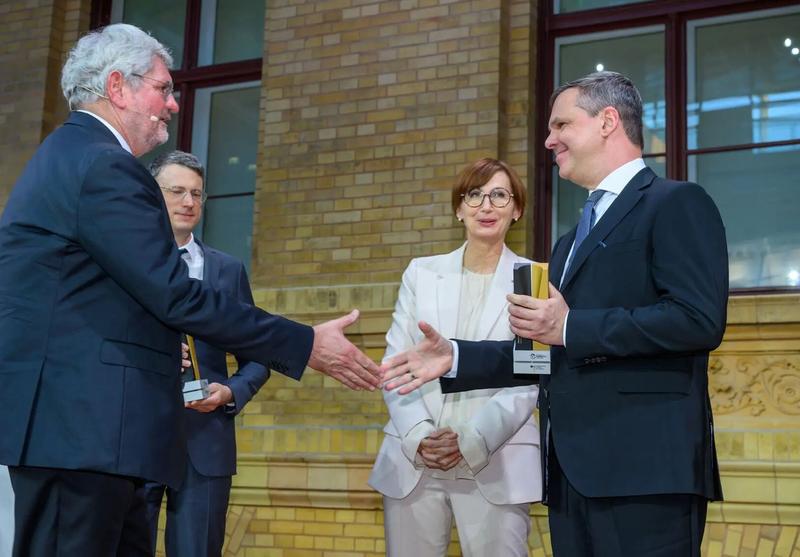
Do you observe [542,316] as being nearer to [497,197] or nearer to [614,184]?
[614,184]

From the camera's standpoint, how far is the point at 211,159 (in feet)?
25.6

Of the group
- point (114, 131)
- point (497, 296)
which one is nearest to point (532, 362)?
point (497, 296)

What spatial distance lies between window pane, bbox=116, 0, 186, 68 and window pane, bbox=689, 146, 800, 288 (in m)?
4.03

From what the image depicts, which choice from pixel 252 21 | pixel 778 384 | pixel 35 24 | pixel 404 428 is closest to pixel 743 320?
pixel 778 384

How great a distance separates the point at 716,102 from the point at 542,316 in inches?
158

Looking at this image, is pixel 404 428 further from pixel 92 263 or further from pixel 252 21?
pixel 252 21

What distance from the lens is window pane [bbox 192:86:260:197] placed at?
7668 mm

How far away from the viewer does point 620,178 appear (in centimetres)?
316

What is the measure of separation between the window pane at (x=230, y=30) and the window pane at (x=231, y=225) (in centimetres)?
111

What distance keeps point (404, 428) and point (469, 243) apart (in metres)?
0.86

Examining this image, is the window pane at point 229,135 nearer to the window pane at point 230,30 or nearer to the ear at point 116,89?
the window pane at point 230,30

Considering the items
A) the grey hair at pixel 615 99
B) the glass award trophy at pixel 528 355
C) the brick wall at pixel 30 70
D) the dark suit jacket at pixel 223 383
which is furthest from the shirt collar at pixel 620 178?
the brick wall at pixel 30 70

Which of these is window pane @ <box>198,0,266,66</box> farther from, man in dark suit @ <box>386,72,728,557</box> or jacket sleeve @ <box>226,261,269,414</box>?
man in dark suit @ <box>386,72,728,557</box>

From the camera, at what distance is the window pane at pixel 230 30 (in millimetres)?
7934
